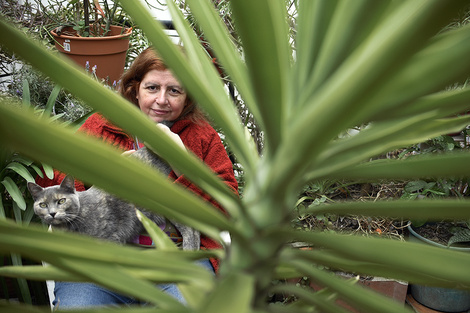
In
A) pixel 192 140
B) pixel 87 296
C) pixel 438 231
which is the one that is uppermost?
pixel 192 140

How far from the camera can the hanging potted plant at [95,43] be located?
85.1 inches

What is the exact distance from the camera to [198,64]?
385mm

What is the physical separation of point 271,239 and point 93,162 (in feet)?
0.50

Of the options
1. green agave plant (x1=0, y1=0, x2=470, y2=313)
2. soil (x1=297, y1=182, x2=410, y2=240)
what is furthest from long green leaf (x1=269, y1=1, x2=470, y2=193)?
soil (x1=297, y1=182, x2=410, y2=240)

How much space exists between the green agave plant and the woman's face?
118 centimetres

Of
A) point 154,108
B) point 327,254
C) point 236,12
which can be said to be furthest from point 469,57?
point 154,108

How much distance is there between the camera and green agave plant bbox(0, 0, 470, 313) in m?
0.18

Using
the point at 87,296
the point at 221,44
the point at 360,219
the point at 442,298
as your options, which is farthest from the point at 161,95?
the point at 442,298

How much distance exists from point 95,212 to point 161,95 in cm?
46

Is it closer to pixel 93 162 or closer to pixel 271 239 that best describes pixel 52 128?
pixel 93 162

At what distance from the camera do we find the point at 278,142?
279 millimetres

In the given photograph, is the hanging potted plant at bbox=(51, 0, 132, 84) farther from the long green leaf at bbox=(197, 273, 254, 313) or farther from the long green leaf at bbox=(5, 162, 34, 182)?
the long green leaf at bbox=(197, 273, 254, 313)

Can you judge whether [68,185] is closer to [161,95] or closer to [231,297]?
[161,95]

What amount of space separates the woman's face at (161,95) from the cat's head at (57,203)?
0.41m
